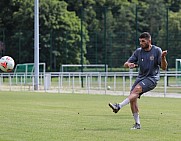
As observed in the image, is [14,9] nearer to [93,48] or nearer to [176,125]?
[93,48]

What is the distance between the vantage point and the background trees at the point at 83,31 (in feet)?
156

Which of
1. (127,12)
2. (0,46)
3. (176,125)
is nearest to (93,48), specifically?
(0,46)

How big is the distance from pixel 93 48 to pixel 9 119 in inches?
1355

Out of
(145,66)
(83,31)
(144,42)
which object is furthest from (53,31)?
(144,42)

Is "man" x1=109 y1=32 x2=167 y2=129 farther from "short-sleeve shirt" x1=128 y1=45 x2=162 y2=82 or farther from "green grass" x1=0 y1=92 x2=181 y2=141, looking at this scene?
"green grass" x1=0 y1=92 x2=181 y2=141

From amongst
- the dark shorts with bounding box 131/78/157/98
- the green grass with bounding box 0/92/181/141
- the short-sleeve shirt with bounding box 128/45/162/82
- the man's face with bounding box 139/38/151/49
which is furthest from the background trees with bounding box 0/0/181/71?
the man's face with bounding box 139/38/151/49

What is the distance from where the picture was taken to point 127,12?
224 ft

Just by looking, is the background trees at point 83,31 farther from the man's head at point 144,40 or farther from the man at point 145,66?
the man's head at point 144,40

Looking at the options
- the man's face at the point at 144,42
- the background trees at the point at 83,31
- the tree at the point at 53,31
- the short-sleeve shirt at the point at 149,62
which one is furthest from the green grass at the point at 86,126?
the tree at the point at 53,31

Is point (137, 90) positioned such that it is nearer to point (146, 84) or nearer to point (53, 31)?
point (146, 84)

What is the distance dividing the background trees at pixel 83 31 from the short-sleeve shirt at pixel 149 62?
32389 mm

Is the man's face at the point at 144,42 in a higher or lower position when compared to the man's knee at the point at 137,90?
higher

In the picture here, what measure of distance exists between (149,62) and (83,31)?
42086 mm

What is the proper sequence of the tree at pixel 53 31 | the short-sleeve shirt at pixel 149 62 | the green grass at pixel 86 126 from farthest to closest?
the tree at pixel 53 31 → the short-sleeve shirt at pixel 149 62 → the green grass at pixel 86 126
